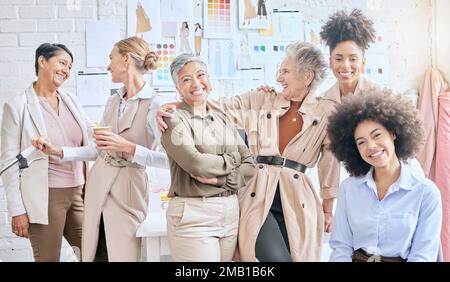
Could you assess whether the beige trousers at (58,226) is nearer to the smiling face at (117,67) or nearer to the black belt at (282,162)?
the smiling face at (117,67)

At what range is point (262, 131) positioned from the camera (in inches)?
68.9

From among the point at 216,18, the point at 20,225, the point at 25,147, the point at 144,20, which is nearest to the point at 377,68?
the point at 216,18

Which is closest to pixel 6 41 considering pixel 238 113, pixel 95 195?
pixel 95 195

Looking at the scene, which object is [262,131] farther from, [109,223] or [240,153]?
[109,223]

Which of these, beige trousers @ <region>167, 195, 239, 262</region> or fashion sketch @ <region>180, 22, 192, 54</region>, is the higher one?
fashion sketch @ <region>180, 22, 192, 54</region>

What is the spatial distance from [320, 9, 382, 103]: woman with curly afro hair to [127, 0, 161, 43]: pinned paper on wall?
1.90 feet

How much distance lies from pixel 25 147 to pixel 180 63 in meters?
0.60

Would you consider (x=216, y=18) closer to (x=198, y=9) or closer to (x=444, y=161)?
(x=198, y=9)

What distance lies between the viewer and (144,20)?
174 cm

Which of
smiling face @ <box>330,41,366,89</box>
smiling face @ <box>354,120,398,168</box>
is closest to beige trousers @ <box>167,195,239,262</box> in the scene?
smiling face @ <box>354,120,398,168</box>

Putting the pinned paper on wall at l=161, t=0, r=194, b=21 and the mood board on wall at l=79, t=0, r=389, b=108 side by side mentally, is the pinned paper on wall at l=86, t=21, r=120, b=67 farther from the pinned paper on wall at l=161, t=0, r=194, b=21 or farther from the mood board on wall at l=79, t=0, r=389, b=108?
the pinned paper on wall at l=161, t=0, r=194, b=21

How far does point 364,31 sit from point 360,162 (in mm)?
475

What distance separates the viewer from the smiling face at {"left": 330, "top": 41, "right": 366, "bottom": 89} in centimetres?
176

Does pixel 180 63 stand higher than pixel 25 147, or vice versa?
pixel 180 63
